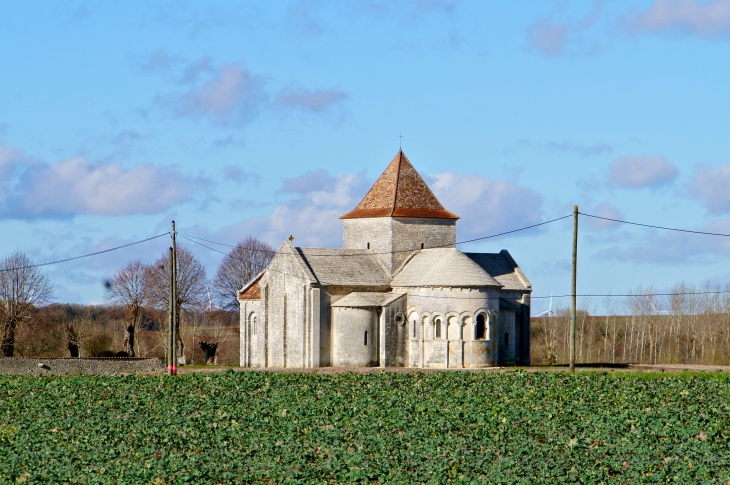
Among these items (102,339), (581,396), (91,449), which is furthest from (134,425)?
(102,339)

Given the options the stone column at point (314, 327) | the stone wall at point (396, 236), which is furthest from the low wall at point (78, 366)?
the stone wall at point (396, 236)

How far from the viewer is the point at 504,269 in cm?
5391

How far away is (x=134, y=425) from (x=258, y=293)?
28269 millimetres

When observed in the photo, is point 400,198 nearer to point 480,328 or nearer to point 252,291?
point 480,328

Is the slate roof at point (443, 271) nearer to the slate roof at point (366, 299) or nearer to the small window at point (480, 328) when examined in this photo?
the slate roof at point (366, 299)

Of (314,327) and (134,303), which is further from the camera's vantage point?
(134,303)

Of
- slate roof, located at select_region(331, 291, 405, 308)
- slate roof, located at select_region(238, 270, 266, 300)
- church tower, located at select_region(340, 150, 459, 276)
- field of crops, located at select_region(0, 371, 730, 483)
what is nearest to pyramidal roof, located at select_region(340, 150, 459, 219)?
church tower, located at select_region(340, 150, 459, 276)

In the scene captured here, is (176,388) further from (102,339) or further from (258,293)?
(102,339)

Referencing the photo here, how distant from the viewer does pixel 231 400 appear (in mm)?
29688

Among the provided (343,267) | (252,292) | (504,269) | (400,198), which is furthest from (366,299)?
(504,269)

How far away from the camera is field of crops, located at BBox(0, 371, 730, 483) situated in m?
20.0

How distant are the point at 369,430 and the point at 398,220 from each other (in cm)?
2769

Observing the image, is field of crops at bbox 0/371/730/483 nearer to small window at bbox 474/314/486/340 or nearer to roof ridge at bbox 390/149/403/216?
small window at bbox 474/314/486/340

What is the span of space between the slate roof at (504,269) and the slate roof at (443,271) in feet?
8.86
